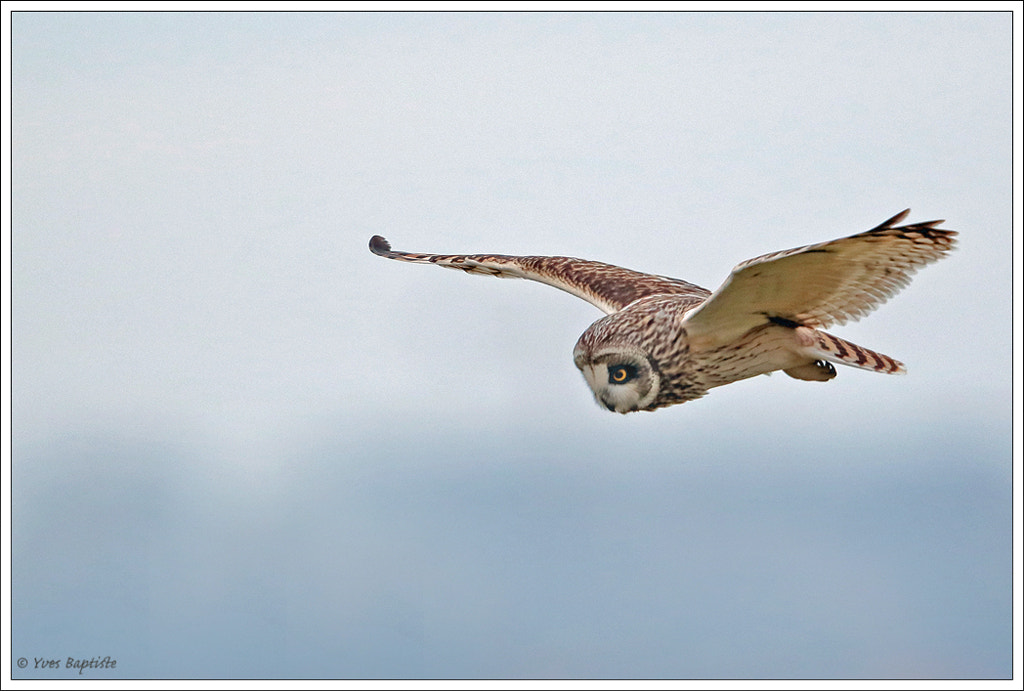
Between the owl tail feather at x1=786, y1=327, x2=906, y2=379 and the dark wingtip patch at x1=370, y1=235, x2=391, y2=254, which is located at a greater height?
the owl tail feather at x1=786, y1=327, x2=906, y2=379

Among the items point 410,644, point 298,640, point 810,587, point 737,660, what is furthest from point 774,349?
point 810,587

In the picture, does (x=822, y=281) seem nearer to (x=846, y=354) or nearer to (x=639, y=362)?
(x=846, y=354)

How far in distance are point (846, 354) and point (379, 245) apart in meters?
3.51

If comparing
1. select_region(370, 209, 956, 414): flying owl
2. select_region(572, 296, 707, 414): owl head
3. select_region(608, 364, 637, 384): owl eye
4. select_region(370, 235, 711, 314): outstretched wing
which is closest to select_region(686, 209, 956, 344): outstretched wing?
select_region(370, 209, 956, 414): flying owl

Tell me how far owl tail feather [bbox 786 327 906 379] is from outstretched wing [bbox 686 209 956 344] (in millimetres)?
62

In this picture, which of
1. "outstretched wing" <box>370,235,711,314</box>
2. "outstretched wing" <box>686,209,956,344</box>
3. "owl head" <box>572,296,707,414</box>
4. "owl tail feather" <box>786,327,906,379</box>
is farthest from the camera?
"outstretched wing" <box>370,235,711,314</box>

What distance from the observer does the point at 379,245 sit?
744 centimetres

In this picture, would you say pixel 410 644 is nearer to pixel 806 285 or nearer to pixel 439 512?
pixel 439 512

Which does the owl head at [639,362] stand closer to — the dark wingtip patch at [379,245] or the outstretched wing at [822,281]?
the outstretched wing at [822,281]

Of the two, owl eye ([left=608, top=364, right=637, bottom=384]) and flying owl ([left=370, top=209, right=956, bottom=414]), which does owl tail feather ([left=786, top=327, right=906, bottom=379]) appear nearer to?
flying owl ([left=370, top=209, right=956, bottom=414])

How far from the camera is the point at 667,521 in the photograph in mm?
116500

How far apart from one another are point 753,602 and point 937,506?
28.3 m

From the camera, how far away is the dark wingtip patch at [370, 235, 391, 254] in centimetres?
736

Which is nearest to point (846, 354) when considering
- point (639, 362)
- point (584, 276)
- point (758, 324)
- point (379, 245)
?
point (758, 324)
